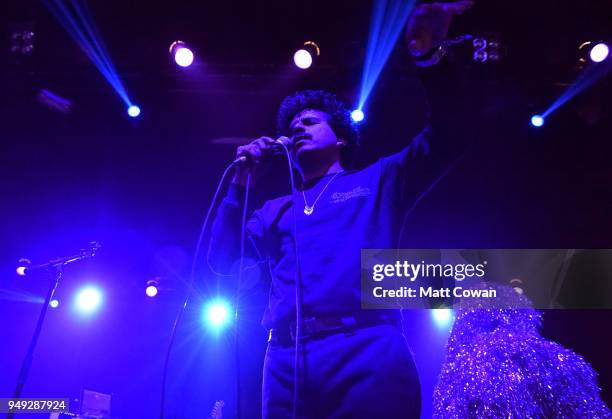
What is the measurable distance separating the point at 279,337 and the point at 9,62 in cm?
337

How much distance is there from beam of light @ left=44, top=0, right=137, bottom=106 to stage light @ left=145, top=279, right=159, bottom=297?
237 cm

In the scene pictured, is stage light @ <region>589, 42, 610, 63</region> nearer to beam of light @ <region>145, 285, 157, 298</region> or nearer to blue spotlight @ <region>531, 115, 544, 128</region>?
blue spotlight @ <region>531, 115, 544, 128</region>

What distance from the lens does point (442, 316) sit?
5.25 metres

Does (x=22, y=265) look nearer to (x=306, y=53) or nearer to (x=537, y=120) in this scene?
(x=306, y=53)

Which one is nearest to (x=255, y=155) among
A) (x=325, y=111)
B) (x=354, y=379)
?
(x=354, y=379)

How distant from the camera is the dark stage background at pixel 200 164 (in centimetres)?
352

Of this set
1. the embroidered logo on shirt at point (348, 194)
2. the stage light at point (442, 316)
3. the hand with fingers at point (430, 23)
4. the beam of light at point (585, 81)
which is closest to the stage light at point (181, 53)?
the embroidered logo on shirt at point (348, 194)

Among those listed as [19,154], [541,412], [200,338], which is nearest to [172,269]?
[200,338]

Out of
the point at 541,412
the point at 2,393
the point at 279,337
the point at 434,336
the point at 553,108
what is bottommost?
the point at 279,337

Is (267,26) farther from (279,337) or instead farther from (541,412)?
(541,412)

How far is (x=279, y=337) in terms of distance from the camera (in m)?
1.55

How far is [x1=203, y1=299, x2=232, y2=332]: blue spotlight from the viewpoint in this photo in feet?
18.2

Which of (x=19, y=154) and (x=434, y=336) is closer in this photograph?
(x=19, y=154)

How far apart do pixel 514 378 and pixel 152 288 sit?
3783 millimetres
